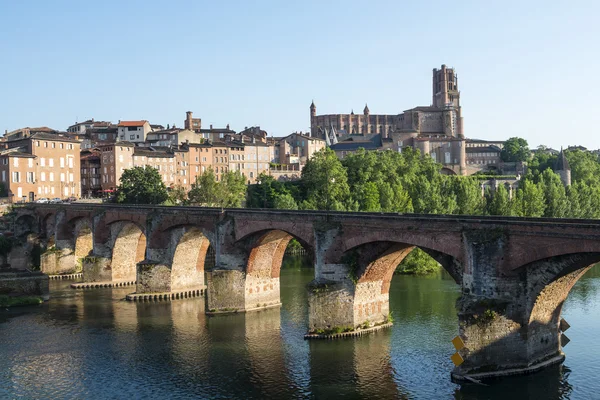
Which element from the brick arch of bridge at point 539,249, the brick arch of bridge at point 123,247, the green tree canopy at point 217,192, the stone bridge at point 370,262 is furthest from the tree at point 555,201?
the brick arch of bridge at point 539,249

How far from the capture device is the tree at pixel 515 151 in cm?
14812

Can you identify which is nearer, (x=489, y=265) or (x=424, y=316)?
(x=489, y=265)

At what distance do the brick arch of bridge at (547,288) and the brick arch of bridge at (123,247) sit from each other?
1718 inches

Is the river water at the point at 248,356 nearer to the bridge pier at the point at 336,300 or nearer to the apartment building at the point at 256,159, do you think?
the bridge pier at the point at 336,300

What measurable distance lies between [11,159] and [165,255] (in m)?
43.5

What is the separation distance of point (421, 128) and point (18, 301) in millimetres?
117921

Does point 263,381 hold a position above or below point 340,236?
below

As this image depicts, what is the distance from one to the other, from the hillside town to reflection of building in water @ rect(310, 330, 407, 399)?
6709 cm

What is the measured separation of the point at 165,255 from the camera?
2210 inches

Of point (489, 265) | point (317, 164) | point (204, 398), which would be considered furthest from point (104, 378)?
point (317, 164)

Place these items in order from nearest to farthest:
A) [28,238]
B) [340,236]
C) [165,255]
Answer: [340,236]
[165,255]
[28,238]

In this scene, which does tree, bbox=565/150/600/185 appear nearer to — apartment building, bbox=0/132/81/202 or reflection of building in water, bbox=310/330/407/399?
reflection of building in water, bbox=310/330/407/399

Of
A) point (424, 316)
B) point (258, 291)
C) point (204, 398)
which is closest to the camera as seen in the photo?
point (204, 398)

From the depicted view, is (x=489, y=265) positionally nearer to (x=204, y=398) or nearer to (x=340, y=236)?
(x=340, y=236)
